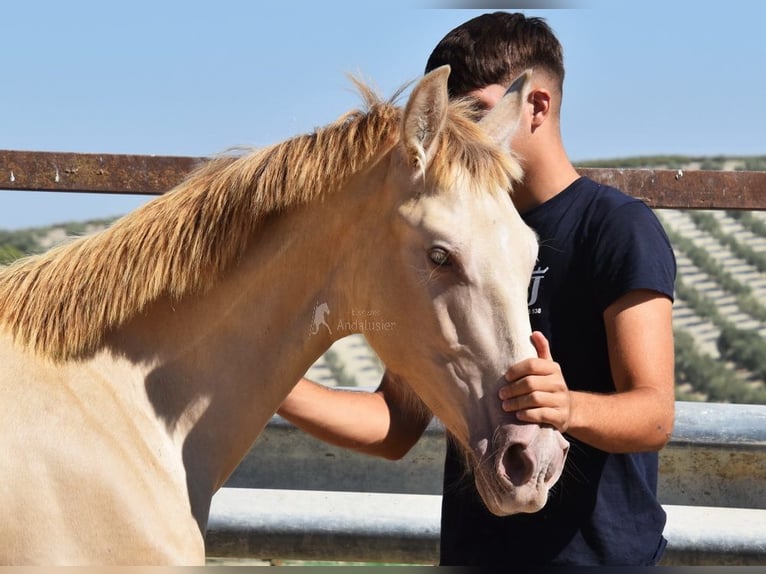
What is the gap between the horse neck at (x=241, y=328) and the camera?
2.38m

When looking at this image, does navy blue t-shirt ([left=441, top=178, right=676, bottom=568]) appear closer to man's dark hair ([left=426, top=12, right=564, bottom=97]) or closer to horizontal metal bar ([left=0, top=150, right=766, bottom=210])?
man's dark hair ([left=426, top=12, right=564, bottom=97])

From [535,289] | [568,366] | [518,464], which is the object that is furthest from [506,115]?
[518,464]

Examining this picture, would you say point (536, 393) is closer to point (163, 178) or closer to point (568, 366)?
point (568, 366)

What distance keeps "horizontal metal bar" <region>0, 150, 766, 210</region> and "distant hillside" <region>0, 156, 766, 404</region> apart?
10718 mm

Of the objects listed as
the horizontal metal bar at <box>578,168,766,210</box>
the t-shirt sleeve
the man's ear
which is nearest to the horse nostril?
the t-shirt sleeve

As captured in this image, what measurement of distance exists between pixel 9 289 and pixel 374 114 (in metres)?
1.03

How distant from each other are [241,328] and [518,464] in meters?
0.77

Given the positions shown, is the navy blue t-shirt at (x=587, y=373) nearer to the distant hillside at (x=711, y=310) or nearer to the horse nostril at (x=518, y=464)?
Answer: the horse nostril at (x=518, y=464)

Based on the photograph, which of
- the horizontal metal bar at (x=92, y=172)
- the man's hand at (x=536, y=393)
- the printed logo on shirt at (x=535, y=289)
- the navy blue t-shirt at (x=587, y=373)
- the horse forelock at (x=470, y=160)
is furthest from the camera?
the horizontal metal bar at (x=92, y=172)

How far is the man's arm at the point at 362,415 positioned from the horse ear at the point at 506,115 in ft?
2.56

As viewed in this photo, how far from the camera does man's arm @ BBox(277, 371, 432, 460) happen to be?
9.49ft

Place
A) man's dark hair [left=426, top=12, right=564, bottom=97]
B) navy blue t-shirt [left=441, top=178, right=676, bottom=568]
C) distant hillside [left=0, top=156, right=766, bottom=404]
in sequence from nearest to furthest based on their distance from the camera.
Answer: navy blue t-shirt [left=441, top=178, right=676, bottom=568] → man's dark hair [left=426, top=12, right=564, bottom=97] → distant hillside [left=0, top=156, right=766, bottom=404]

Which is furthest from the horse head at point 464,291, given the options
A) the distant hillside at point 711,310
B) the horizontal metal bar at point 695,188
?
the distant hillside at point 711,310

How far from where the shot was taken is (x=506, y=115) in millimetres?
2602
